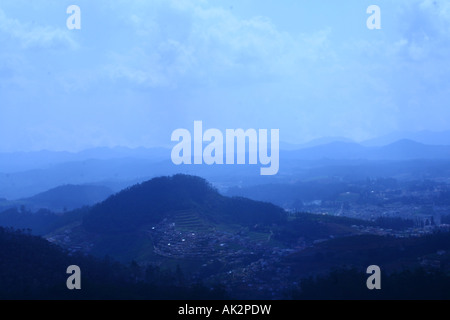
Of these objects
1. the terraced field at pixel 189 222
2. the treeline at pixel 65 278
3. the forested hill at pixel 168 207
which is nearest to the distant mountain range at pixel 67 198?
the forested hill at pixel 168 207

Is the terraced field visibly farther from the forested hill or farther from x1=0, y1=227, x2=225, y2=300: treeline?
x1=0, y1=227, x2=225, y2=300: treeline

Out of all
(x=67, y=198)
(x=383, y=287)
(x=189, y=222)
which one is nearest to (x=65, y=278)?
(x=383, y=287)

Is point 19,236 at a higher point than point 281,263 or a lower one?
higher

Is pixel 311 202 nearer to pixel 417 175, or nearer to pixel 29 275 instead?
pixel 417 175

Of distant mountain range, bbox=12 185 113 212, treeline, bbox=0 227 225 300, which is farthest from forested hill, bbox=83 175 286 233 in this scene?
distant mountain range, bbox=12 185 113 212

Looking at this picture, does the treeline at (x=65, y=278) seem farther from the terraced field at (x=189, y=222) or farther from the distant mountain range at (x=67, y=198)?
the distant mountain range at (x=67, y=198)
